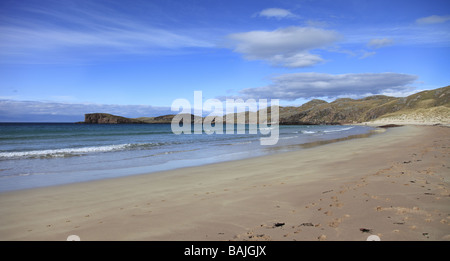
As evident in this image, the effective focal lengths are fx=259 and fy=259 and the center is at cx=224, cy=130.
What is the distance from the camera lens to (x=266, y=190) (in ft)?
25.4

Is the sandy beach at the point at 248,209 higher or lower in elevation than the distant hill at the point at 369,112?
lower

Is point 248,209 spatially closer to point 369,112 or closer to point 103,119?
point 369,112

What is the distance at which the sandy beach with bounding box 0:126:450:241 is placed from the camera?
445 cm

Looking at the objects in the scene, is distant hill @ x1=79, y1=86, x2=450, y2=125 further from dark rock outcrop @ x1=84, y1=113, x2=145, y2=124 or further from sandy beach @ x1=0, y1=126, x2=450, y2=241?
sandy beach @ x1=0, y1=126, x2=450, y2=241

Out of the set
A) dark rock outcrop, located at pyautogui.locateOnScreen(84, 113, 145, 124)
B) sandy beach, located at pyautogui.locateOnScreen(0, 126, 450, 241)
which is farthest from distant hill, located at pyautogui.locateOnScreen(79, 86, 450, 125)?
sandy beach, located at pyautogui.locateOnScreen(0, 126, 450, 241)

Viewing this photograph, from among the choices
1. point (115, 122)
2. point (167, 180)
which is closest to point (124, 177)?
point (167, 180)

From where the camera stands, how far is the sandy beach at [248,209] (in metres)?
4.45

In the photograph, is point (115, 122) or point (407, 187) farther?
point (115, 122)

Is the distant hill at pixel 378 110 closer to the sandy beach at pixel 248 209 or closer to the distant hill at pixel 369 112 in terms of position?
the distant hill at pixel 369 112

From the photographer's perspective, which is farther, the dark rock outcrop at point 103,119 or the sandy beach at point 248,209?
the dark rock outcrop at point 103,119

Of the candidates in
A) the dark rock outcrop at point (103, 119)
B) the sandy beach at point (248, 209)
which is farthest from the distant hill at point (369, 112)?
the sandy beach at point (248, 209)

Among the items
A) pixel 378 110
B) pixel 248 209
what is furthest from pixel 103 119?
pixel 248 209
